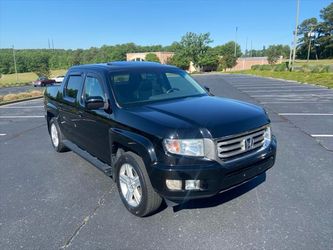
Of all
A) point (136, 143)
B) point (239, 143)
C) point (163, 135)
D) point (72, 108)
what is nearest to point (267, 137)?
point (239, 143)

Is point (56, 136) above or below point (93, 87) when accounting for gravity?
below

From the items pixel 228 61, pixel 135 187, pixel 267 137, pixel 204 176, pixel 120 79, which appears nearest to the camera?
pixel 204 176

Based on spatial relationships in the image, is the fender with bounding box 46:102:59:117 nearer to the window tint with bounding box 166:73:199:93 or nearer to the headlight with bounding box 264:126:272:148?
the window tint with bounding box 166:73:199:93

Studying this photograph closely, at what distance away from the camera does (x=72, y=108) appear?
4789 millimetres

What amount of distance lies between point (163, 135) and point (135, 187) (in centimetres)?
90

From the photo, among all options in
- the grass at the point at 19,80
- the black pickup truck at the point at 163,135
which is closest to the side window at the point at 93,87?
the black pickup truck at the point at 163,135

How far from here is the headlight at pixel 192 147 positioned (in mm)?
2820

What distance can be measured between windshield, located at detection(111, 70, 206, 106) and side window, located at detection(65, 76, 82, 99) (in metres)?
1.01

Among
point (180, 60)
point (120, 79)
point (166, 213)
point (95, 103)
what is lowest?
point (166, 213)

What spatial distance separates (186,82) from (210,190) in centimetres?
227

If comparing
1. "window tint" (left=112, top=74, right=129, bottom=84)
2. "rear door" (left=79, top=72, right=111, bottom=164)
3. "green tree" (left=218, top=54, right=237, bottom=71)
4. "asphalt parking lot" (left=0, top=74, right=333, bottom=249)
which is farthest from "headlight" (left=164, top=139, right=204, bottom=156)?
"green tree" (left=218, top=54, right=237, bottom=71)

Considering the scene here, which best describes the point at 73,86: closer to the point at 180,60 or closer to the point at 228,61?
the point at 180,60

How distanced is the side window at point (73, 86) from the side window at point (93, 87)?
28cm

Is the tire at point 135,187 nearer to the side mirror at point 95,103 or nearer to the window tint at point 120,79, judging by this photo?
the side mirror at point 95,103
